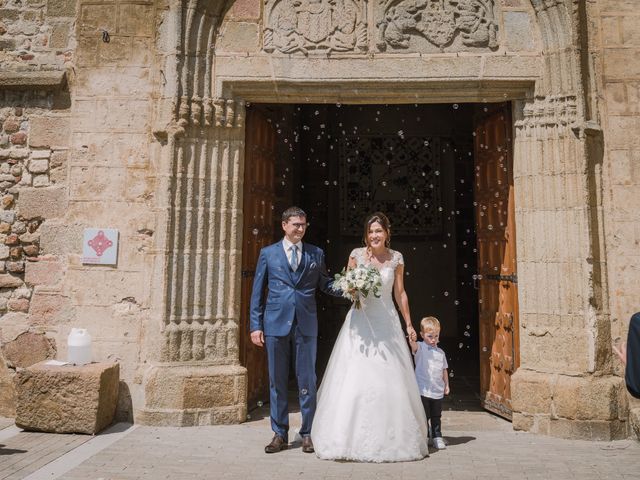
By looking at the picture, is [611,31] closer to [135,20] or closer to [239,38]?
[239,38]

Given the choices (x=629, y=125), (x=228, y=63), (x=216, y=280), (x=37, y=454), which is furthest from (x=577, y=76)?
(x=37, y=454)

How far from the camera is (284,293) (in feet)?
13.6

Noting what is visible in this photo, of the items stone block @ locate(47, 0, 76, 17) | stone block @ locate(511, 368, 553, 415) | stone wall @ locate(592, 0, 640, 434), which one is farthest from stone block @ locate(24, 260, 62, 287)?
stone wall @ locate(592, 0, 640, 434)

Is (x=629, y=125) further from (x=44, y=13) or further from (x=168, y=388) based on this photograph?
(x=44, y=13)

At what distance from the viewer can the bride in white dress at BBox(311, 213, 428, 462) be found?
3.71 m

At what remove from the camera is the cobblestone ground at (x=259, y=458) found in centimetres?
351

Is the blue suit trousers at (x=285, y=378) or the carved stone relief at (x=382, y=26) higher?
the carved stone relief at (x=382, y=26)

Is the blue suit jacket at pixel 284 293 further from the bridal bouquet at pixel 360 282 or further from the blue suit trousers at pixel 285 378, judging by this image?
the bridal bouquet at pixel 360 282

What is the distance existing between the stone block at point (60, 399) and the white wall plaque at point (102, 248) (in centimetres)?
104

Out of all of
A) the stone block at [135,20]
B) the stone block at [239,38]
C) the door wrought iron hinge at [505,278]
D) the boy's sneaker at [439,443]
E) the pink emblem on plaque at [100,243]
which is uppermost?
the stone block at [135,20]

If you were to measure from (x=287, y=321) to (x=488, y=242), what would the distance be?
2521 millimetres

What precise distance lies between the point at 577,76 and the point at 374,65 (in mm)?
1868

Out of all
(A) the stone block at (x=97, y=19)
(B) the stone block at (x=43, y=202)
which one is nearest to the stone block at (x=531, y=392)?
(B) the stone block at (x=43, y=202)

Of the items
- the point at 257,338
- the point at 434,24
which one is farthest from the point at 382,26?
the point at 257,338
